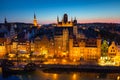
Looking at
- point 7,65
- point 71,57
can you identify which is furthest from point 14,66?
point 71,57

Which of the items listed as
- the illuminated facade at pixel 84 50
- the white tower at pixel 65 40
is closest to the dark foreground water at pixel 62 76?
the illuminated facade at pixel 84 50

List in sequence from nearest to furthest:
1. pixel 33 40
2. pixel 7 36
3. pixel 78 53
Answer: pixel 78 53 → pixel 33 40 → pixel 7 36

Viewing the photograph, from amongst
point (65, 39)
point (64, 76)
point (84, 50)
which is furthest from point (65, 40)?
point (64, 76)

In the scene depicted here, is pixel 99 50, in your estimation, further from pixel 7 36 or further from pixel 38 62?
pixel 7 36

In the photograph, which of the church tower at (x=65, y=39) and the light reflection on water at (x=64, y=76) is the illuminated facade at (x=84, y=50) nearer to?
the church tower at (x=65, y=39)

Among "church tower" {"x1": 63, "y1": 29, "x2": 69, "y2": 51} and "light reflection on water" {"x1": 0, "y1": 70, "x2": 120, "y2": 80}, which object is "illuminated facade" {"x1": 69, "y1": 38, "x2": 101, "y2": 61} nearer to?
"church tower" {"x1": 63, "y1": 29, "x2": 69, "y2": 51}

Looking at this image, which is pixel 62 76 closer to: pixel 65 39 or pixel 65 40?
pixel 65 40

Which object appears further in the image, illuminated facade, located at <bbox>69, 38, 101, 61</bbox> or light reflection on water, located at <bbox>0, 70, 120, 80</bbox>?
illuminated facade, located at <bbox>69, 38, 101, 61</bbox>

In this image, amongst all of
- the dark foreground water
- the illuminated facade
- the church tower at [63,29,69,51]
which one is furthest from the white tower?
the dark foreground water
